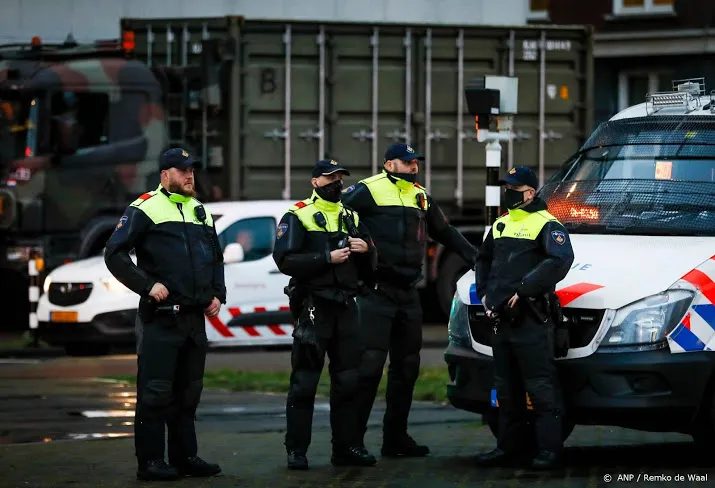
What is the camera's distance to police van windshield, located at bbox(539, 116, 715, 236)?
9.60 meters

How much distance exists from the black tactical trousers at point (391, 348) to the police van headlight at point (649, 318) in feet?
4.83

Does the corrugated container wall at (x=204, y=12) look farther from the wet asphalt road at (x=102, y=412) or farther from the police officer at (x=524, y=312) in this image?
the police officer at (x=524, y=312)

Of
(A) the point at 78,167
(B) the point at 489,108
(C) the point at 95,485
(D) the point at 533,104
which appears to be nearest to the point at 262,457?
(C) the point at 95,485

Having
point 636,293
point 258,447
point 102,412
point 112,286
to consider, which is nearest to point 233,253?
point 112,286

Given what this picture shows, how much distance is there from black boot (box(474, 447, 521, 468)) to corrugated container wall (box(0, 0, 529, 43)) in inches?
463

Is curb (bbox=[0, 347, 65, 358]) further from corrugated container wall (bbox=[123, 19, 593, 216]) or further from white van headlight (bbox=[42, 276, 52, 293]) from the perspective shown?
corrugated container wall (bbox=[123, 19, 593, 216])

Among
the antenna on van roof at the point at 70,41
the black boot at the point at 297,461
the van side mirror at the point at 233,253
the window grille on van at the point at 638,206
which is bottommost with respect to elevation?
the black boot at the point at 297,461

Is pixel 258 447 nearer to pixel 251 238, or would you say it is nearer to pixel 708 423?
pixel 708 423

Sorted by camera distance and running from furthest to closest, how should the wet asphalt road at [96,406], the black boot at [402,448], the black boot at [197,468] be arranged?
the wet asphalt road at [96,406], the black boot at [402,448], the black boot at [197,468]

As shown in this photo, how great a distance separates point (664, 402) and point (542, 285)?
0.86 metres

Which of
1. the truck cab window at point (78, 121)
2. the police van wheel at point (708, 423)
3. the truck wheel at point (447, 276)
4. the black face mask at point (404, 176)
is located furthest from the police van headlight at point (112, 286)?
the police van wheel at point (708, 423)

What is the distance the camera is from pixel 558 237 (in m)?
8.93

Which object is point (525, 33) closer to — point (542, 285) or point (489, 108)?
point (489, 108)

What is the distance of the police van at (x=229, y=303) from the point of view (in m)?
16.7
